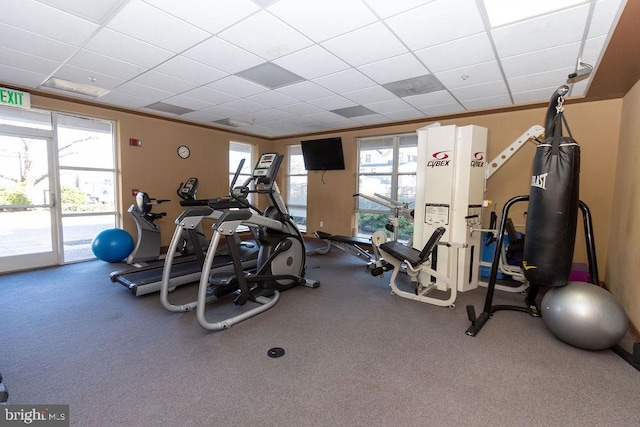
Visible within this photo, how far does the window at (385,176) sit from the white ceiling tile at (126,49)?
4056mm

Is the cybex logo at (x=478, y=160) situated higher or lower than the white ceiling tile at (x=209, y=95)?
lower

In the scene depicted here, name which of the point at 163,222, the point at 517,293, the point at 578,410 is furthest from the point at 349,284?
the point at 163,222

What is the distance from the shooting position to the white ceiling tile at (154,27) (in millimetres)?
2340

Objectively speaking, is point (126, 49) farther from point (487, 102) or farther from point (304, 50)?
point (487, 102)

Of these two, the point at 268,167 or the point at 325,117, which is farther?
the point at 325,117

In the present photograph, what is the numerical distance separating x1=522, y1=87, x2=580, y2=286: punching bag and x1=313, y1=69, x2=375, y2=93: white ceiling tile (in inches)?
77.1

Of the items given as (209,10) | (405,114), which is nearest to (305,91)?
(209,10)

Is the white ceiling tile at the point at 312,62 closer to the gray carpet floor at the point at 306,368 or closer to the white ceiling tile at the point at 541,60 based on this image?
the white ceiling tile at the point at 541,60

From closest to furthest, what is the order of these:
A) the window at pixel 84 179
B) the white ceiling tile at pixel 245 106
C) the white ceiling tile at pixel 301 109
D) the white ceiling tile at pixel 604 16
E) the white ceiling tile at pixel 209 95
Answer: the white ceiling tile at pixel 604 16, the white ceiling tile at pixel 209 95, the white ceiling tile at pixel 245 106, the white ceiling tile at pixel 301 109, the window at pixel 84 179

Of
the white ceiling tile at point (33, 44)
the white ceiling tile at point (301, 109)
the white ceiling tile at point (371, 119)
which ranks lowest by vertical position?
the white ceiling tile at point (33, 44)

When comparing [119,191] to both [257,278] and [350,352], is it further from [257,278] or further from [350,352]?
[350,352]

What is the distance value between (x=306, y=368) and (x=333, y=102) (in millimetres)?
3769

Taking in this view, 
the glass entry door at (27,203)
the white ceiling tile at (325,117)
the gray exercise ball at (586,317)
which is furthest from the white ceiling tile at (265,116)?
the gray exercise ball at (586,317)

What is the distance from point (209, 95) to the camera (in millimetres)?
4379
